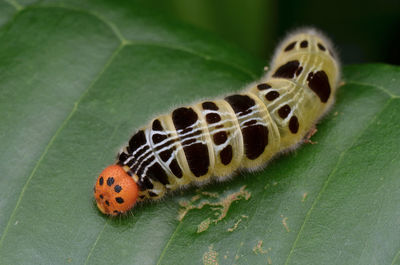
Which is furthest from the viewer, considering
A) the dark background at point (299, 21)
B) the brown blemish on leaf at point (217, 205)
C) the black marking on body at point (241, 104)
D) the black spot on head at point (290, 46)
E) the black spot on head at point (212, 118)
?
the dark background at point (299, 21)

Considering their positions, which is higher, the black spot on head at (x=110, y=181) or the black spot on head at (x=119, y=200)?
the black spot on head at (x=110, y=181)

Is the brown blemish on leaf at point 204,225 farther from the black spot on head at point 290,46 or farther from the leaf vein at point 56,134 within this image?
the black spot on head at point 290,46

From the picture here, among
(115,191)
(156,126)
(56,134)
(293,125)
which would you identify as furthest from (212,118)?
(56,134)

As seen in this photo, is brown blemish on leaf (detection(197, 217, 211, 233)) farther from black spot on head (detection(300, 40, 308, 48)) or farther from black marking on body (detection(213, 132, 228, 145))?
black spot on head (detection(300, 40, 308, 48))

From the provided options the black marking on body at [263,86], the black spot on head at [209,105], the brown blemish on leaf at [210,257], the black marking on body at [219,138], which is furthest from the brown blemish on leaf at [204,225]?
the black marking on body at [263,86]

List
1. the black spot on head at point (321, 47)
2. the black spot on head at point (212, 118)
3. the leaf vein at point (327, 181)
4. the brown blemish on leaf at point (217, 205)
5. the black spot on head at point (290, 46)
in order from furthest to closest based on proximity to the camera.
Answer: the black spot on head at point (290, 46)
the black spot on head at point (321, 47)
the black spot on head at point (212, 118)
the brown blemish on leaf at point (217, 205)
the leaf vein at point (327, 181)

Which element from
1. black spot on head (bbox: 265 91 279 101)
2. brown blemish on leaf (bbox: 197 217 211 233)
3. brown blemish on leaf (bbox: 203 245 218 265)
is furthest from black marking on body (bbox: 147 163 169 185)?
black spot on head (bbox: 265 91 279 101)
